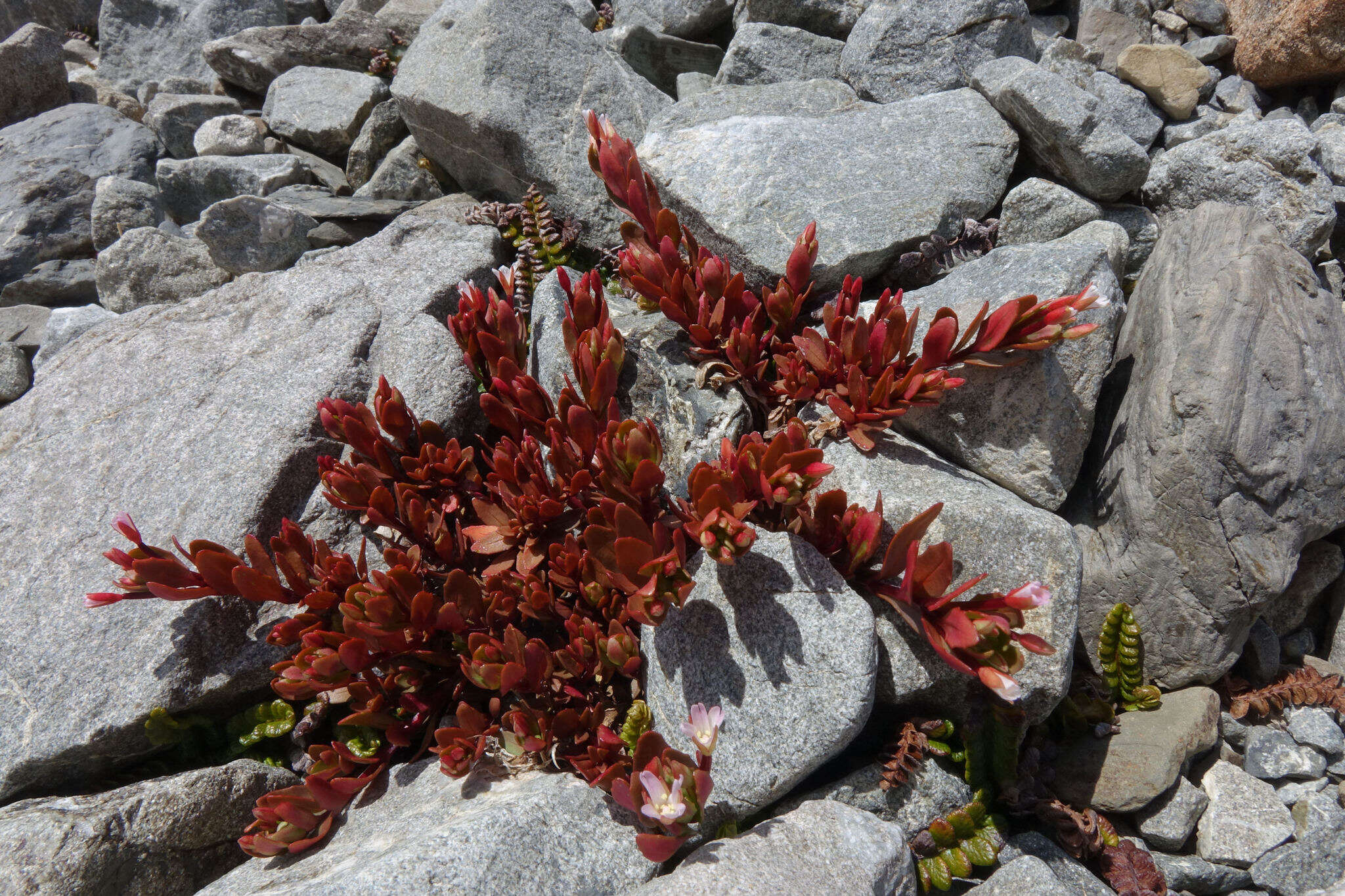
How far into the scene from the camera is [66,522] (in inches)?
157

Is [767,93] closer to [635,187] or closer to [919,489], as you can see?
[635,187]

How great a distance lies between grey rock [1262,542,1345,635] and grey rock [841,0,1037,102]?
336 cm

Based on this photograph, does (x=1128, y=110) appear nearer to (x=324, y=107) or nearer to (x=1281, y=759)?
(x=1281, y=759)

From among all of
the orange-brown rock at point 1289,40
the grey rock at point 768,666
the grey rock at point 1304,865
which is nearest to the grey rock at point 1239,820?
the grey rock at point 1304,865

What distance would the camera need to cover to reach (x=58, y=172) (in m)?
Result: 7.02

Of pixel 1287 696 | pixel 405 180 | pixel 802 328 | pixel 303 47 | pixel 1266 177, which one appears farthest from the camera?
pixel 303 47

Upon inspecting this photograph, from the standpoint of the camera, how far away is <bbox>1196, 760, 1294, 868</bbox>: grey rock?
11.4 ft

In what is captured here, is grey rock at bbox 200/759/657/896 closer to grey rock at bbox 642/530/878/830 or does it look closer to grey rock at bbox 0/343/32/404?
grey rock at bbox 642/530/878/830

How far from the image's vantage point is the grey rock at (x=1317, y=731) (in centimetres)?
373

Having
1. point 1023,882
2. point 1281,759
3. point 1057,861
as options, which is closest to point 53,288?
point 1023,882

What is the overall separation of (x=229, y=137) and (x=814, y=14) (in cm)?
487

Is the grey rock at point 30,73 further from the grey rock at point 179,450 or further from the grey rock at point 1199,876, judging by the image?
the grey rock at point 1199,876

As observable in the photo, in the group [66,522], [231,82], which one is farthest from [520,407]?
[231,82]

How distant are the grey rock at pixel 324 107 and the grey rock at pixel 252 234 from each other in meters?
1.51
